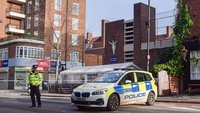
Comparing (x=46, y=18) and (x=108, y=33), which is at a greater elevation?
(x=46, y=18)

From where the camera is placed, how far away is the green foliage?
2727 cm

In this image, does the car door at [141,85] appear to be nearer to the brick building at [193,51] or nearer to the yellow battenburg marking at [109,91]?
the yellow battenburg marking at [109,91]

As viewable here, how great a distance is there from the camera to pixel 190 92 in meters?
25.9

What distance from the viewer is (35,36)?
5859 centimetres

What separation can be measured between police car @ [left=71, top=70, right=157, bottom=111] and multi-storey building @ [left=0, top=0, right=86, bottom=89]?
3371 cm

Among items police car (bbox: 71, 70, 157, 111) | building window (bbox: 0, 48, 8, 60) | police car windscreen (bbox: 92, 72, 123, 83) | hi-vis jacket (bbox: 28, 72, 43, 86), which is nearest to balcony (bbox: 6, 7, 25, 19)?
building window (bbox: 0, 48, 8, 60)

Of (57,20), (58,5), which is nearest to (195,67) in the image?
(57,20)

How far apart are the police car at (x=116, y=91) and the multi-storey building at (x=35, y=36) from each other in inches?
1327

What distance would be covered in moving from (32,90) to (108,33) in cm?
3383

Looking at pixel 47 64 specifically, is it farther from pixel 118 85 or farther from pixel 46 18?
pixel 118 85

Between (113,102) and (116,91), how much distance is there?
48cm

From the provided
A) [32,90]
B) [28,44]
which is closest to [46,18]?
[28,44]

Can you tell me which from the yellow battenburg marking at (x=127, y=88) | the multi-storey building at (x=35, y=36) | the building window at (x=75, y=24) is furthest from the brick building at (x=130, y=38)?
the yellow battenburg marking at (x=127, y=88)

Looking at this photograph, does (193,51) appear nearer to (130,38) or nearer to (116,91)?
(116,91)
